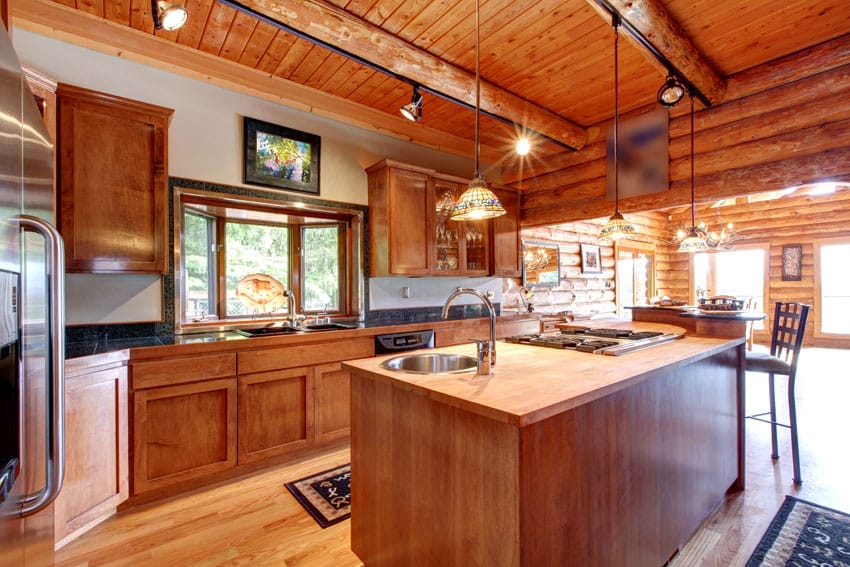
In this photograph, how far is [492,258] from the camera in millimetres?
4430

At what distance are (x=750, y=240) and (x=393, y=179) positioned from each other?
8200mm

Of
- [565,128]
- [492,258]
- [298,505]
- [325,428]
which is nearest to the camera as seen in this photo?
[298,505]

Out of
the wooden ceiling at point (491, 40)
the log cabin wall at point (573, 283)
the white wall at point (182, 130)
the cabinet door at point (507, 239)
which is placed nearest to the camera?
the wooden ceiling at point (491, 40)

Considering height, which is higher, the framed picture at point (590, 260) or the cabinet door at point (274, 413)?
the framed picture at point (590, 260)

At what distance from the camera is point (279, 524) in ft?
6.96

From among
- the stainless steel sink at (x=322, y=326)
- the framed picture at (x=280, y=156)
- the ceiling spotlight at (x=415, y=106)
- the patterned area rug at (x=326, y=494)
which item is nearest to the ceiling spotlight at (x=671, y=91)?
the ceiling spotlight at (x=415, y=106)

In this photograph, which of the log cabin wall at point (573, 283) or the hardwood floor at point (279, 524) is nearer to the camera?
the hardwood floor at point (279, 524)

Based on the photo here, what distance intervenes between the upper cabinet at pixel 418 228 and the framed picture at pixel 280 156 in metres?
0.59

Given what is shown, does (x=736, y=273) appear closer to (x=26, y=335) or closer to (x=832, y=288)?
(x=832, y=288)

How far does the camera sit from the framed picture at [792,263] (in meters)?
7.34

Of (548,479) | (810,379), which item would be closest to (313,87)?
(548,479)

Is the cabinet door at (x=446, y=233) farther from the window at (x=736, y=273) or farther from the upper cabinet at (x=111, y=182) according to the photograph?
the window at (x=736, y=273)

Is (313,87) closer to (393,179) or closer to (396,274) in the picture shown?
(393,179)

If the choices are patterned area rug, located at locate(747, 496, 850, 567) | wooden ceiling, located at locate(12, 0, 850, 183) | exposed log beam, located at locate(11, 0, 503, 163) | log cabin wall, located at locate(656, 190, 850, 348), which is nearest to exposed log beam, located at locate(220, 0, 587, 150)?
wooden ceiling, located at locate(12, 0, 850, 183)
